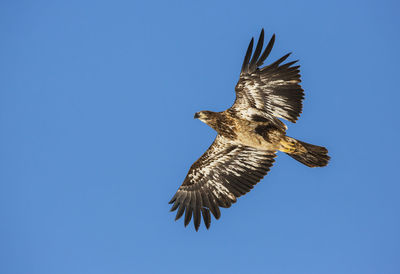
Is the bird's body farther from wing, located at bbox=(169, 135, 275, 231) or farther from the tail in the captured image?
wing, located at bbox=(169, 135, 275, 231)

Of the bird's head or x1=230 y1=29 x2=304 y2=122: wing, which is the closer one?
x1=230 y1=29 x2=304 y2=122: wing

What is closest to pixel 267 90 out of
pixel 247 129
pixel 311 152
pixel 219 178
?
pixel 247 129

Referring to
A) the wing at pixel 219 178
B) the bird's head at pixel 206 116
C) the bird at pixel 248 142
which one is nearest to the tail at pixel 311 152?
the bird at pixel 248 142

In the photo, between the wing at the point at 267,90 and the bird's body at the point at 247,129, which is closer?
the wing at the point at 267,90

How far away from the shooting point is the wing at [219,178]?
11562 mm

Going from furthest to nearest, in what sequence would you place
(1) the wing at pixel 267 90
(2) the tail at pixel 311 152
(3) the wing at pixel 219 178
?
1. (3) the wing at pixel 219 178
2. (2) the tail at pixel 311 152
3. (1) the wing at pixel 267 90

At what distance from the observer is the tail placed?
34.8ft

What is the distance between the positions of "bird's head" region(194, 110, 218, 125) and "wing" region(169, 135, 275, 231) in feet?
3.80

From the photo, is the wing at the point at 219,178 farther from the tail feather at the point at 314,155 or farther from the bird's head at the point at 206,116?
the bird's head at the point at 206,116

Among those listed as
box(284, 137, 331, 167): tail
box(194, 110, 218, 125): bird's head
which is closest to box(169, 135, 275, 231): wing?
box(284, 137, 331, 167): tail

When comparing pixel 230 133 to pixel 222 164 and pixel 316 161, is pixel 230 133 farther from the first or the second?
pixel 316 161

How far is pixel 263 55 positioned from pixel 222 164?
3640mm

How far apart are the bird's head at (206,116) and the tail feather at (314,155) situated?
2.27 metres

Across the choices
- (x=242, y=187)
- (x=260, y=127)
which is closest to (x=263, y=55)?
(x=260, y=127)
